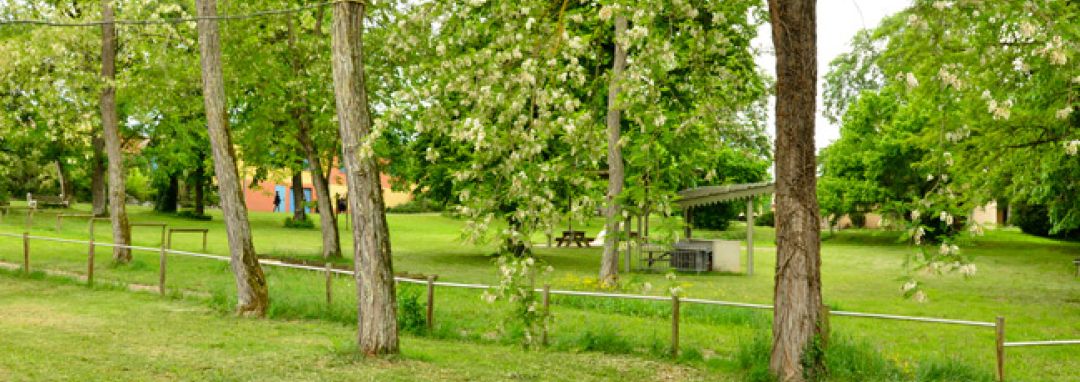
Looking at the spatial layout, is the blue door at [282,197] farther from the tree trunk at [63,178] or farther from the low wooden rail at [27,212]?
the low wooden rail at [27,212]

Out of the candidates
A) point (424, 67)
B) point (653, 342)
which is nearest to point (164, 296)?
point (653, 342)

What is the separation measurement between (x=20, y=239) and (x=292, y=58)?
12094mm

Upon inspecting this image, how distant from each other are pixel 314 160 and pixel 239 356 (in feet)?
54.8

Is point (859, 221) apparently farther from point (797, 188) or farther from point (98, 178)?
point (797, 188)

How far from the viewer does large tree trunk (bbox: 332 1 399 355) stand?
1048cm

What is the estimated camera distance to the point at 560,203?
30.6 feet

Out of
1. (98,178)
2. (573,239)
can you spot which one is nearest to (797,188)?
(573,239)

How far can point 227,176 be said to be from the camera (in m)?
15.0

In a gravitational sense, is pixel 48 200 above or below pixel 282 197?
below

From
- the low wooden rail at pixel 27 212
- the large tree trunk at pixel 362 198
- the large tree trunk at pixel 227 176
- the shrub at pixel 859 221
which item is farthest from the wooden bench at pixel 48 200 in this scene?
the shrub at pixel 859 221

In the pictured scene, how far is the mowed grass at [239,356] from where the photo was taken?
9.60 m

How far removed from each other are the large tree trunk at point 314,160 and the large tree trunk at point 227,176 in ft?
32.7

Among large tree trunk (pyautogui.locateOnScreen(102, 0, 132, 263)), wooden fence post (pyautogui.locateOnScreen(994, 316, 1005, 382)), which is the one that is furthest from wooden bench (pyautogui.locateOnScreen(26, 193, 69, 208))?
wooden fence post (pyautogui.locateOnScreen(994, 316, 1005, 382))

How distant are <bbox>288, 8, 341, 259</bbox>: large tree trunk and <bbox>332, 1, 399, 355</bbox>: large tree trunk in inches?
582
